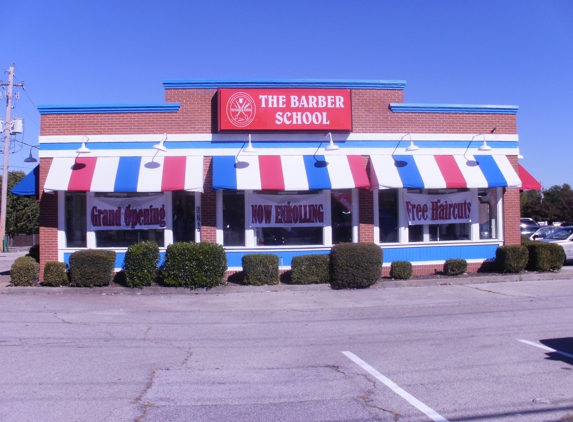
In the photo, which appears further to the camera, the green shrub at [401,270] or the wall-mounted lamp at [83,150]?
the green shrub at [401,270]

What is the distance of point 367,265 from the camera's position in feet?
48.7

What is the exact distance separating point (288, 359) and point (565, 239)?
17.2 meters

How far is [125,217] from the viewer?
16.3 metres

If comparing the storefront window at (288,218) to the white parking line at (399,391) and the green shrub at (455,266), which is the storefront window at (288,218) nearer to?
the green shrub at (455,266)

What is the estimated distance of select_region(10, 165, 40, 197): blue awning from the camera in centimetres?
1636

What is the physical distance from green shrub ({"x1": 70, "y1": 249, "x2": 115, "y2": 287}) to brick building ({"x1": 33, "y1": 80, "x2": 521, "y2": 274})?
1.25 m

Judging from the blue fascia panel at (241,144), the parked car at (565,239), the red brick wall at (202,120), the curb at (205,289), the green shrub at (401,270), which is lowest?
the curb at (205,289)

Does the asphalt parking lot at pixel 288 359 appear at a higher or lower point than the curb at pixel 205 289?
lower

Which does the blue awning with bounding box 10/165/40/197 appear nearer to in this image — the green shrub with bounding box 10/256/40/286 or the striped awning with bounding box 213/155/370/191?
the green shrub with bounding box 10/256/40/286

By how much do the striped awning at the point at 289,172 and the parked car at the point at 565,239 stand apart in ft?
31.0

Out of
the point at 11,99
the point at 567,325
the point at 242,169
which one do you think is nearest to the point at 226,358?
the point at 567,325

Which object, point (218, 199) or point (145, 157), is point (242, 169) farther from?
point (145, 157)

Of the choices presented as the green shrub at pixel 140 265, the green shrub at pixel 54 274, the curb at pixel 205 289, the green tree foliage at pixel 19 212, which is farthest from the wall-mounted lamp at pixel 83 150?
the green tree foliage at pixel 19 212

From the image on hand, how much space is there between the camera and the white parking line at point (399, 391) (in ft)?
18.6
